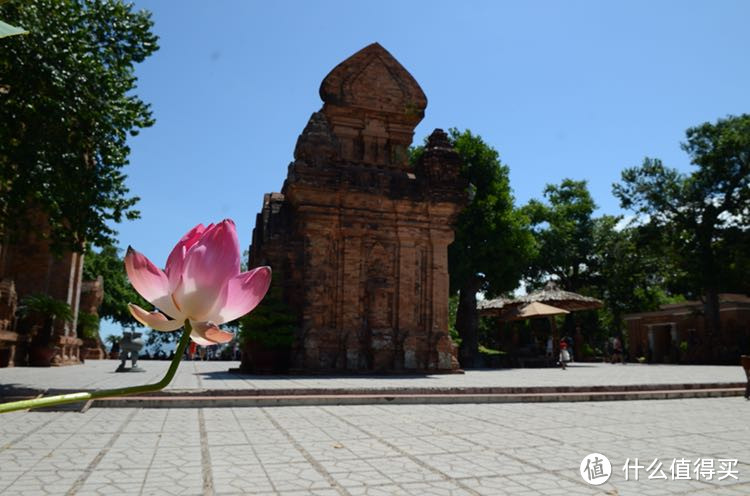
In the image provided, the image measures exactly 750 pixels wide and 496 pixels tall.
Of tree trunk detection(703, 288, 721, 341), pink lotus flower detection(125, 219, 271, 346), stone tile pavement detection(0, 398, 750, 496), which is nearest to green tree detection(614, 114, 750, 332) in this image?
tree trunk detection(703, 288, 721, 341)

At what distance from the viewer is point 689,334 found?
34.2 meters

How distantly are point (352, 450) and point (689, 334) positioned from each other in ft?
115

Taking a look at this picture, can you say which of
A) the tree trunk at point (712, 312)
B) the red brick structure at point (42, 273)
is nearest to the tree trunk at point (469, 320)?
the tree trunk at point (712, 312)

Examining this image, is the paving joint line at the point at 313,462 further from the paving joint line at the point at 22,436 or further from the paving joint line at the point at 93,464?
the paving joint line at the point at 22,436

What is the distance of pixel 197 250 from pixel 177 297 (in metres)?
0.09

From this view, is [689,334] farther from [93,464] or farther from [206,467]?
[93,464]

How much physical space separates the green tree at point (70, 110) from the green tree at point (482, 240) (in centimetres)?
1678

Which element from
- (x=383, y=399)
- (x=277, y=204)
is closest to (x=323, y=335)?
(x=277, y=204)

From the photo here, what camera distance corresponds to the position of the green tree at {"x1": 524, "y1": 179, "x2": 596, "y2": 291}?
39062 mm

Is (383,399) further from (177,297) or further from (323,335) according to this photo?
(177,297)

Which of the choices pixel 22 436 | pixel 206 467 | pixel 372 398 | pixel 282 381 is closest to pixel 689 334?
pixel 282 381

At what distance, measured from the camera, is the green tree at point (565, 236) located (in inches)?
1538

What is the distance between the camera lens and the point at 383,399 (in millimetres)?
9242

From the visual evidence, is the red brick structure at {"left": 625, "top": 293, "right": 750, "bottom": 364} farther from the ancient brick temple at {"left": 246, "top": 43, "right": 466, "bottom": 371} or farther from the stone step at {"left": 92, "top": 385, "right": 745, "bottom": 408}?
the stone step at {"left": 92, "top": 385, "right": 745, "bottom": 408}
